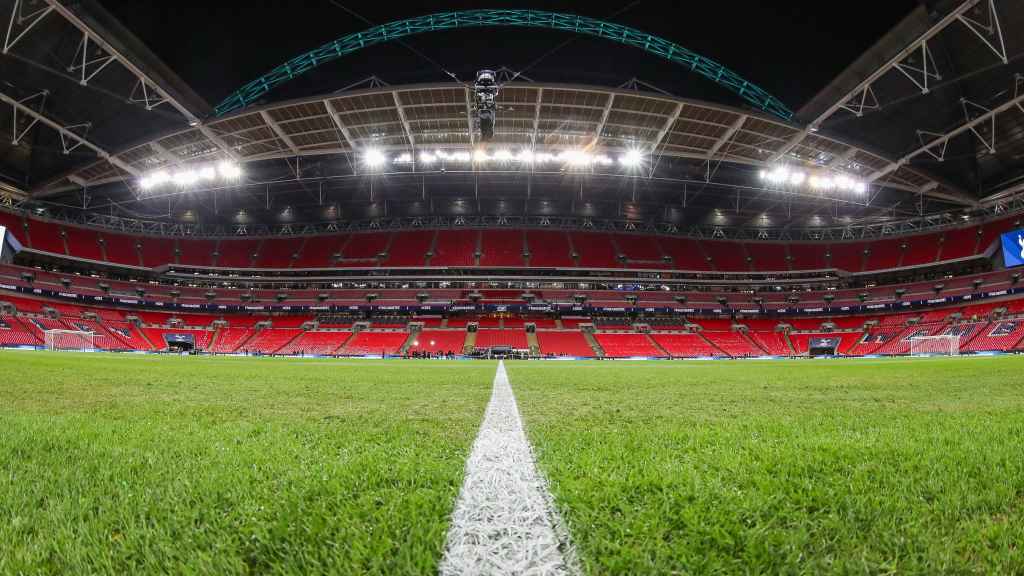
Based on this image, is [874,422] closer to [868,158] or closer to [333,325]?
[868,158]

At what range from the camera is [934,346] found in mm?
29906

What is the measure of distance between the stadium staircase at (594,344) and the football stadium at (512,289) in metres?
1.52

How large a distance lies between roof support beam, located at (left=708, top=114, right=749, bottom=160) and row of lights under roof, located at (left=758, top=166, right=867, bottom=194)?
15.0 feet

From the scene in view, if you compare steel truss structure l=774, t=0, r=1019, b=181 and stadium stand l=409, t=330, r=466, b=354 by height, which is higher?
steel truss structure l=774, t=0, r=1019, b=181

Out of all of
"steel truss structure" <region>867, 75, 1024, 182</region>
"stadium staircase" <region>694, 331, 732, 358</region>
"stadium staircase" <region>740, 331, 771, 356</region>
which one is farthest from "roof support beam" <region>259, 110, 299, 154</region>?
"stadium staircase" <region>740, 331, 771, 356</region>

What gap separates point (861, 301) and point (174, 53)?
55321mm

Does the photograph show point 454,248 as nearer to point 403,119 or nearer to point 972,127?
point 403,119

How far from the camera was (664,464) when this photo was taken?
1503 mm

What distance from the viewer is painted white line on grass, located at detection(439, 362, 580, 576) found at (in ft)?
2.59

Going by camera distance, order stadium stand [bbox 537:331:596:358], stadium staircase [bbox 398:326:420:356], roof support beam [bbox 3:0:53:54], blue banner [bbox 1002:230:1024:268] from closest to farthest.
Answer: roof support beam [bbox 3:0:53:54], blue banner [bbox 1002:230:1024:268], stadium staircase [bbox 398:326:420:356], stadium stand [bbox 537:331:596:358]

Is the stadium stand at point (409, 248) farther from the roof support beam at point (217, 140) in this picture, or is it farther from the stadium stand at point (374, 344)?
the roof support beam at point (217, 140)

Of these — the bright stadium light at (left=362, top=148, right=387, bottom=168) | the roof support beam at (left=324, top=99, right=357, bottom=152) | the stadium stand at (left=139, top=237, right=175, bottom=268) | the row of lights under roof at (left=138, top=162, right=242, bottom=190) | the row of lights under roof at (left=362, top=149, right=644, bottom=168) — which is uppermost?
the roof support beam at (left=324, top=99, right=357, bottom=152)

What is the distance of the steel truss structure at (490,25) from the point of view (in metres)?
18.2

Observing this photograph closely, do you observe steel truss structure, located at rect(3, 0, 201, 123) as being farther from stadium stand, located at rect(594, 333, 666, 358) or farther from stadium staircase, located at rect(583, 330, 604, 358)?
stadium stand, located at rect(594, 333, 666, 358)
